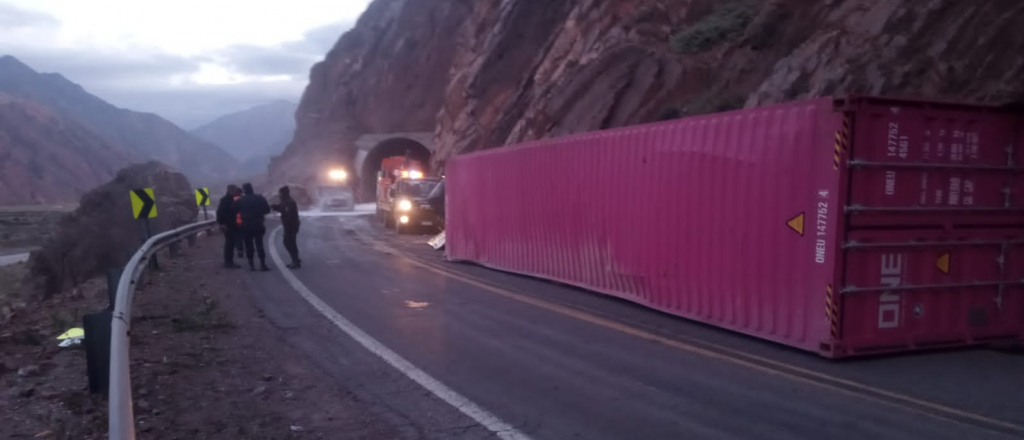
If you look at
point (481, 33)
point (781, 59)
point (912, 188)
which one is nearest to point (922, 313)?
point (912, 188)

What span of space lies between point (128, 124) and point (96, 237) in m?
179

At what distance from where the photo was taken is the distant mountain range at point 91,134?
333ft

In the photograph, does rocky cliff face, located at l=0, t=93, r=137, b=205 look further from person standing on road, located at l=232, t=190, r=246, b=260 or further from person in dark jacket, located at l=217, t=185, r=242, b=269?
person in dark jacket, located at l=217, t=185, r=242, b=269

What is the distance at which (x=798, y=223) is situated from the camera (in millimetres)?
9445

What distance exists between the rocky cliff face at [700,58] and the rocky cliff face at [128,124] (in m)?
136

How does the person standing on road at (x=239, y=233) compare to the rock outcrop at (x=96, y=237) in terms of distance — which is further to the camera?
the rock outcrop at (x=96, y=237)

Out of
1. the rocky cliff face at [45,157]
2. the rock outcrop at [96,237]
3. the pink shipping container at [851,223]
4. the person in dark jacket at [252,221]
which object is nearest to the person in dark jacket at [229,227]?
the person in dark jacket at [252,221]

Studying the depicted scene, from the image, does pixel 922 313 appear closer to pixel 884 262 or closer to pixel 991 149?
pixel 884 262

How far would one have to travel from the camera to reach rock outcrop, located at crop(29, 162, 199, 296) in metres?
21.5

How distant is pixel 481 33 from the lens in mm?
49625

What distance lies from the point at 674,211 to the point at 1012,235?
156 inches

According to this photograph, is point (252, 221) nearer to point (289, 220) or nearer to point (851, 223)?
point (289, 220)

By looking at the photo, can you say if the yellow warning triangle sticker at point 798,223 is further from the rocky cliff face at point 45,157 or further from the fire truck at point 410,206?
the rocky cliff face at point 45,157

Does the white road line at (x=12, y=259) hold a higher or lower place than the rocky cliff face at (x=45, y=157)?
lower
